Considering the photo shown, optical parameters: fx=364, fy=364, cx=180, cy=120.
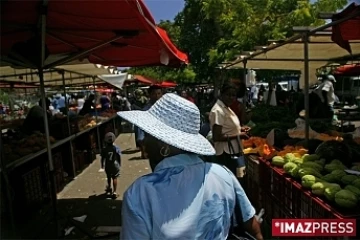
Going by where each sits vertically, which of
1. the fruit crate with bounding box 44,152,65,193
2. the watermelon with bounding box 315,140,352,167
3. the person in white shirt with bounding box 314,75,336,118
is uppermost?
the person in white shirt with bounding box 314,75,336,118

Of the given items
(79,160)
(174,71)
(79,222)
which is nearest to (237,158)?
(79,222)

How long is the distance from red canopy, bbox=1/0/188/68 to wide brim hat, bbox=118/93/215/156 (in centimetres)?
126

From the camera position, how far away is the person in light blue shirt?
4.85 feet

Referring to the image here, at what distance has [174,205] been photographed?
1.51 metres

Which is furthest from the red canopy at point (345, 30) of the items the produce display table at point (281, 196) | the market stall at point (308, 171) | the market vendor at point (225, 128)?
the produce display table at point (281, 196)

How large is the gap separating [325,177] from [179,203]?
234cm

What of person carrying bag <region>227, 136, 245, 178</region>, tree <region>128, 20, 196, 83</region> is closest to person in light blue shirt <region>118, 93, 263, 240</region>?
person carrying bag <region>227, 136, 245, 178</region>

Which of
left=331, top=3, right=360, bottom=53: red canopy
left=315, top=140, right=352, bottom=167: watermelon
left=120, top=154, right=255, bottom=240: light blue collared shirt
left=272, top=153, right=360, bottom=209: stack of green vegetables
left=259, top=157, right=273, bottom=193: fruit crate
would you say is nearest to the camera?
left=120, top=154, right=255, bottom=240: light blue collared shirt

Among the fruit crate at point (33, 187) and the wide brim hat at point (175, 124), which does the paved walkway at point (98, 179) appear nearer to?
the fruit crate at point (33, 187)

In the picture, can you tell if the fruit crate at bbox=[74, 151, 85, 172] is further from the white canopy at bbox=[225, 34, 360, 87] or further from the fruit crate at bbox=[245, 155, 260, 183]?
the fruit crate at bbox=[245, 155, 260, 183]

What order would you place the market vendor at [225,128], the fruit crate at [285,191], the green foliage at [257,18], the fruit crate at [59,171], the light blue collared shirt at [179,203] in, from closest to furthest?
the light blue collared shirt at [179,203]
the fruit crate at [285,191]
the market vendor at [225,128]
the fruit crate at [59,171]
the green foliage at [257,18]

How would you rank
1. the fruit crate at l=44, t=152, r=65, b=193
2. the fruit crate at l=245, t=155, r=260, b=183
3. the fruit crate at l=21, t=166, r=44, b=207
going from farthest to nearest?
the fruit crate at l=44, t=152, r=65, b=193, the fruit crate at l=21, t=166, r=44, b=207, the fruit crate at l=245, t=155, r=260, b=183

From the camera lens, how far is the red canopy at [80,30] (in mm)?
3010

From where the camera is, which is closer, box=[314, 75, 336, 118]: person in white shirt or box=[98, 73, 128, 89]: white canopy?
box=[314, 75, 336, 118]: person in white shirt
